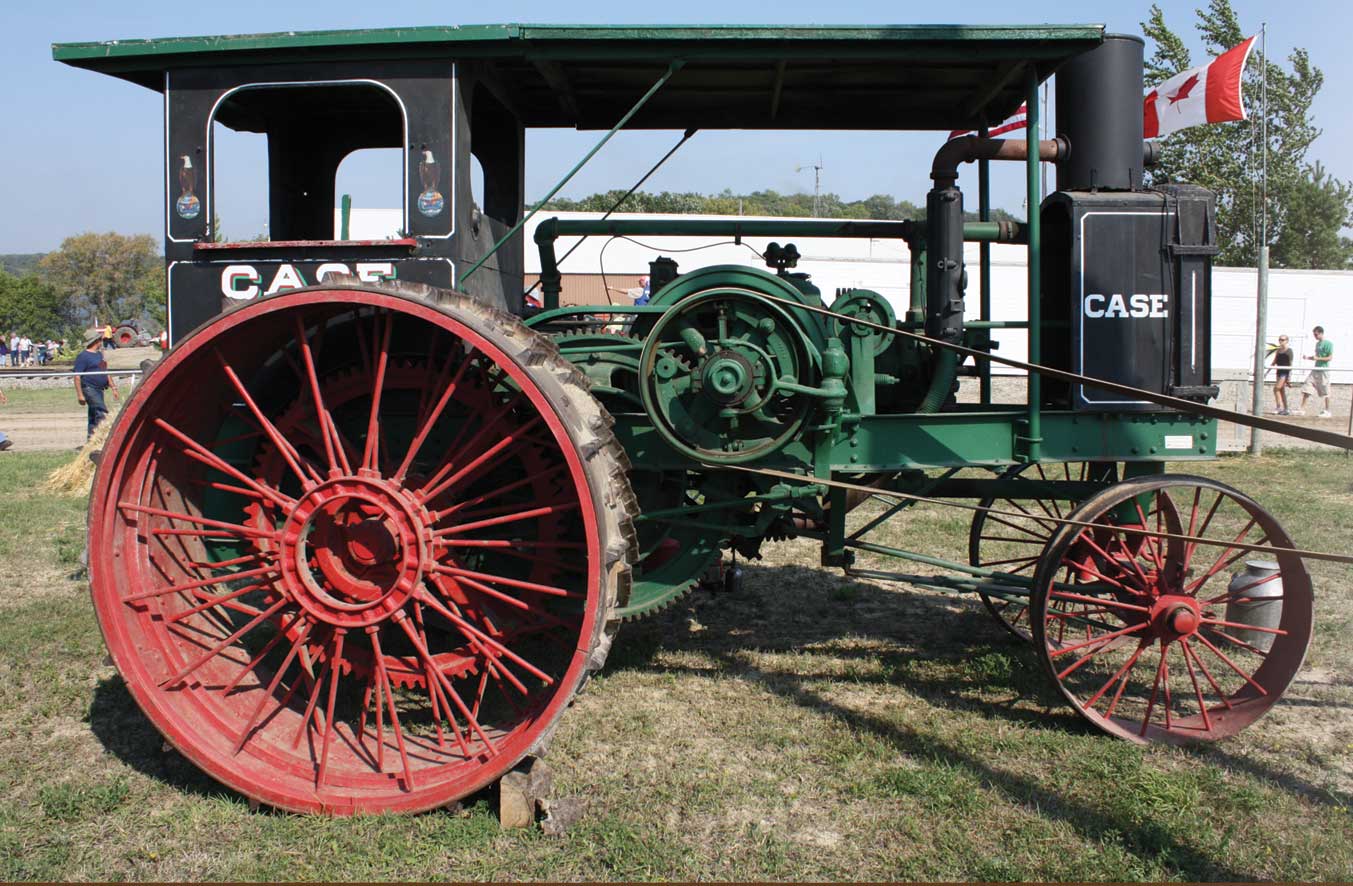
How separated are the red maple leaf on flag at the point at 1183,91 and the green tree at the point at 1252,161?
16.1 metres

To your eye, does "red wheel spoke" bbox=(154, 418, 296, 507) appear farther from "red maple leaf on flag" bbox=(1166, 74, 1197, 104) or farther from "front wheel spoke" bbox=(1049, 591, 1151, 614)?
"red maple leaf on flag" bbox=(1166, 74, 1197, 104)

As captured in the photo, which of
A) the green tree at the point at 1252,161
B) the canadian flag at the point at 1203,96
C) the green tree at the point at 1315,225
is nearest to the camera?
the canadian flag at the point at 1203,96

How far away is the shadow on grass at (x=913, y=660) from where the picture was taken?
3.45 meters

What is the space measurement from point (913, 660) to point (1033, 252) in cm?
208

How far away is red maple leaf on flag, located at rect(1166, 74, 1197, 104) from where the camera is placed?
9656 millimetres

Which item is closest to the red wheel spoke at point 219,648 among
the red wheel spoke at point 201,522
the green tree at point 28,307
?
the red wheel spoke at point 201,522

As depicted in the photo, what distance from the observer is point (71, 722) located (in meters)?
4.27

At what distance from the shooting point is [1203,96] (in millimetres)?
9508

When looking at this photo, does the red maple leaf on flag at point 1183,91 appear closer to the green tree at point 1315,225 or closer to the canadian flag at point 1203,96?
the canadian flag at point 1203,96

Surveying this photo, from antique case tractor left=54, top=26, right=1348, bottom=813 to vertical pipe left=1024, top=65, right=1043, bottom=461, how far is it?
2cm

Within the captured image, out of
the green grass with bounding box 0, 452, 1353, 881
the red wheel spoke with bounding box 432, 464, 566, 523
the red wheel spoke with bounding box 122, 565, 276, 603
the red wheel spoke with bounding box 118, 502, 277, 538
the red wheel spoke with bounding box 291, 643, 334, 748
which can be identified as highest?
the red wheel spoke with bounding box 432, 464, 566, 523

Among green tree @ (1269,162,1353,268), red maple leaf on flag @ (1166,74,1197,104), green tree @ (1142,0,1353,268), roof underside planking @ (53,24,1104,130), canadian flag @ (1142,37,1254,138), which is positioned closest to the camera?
roof underside planking @ (53,24,1104,130)

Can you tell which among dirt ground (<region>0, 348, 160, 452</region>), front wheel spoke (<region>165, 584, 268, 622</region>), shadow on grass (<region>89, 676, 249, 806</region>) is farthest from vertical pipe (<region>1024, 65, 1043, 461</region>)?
dirt ground (<region>0, 348, 160, 452</region>)

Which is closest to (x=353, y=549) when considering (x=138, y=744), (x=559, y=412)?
(x=559, y=412)
